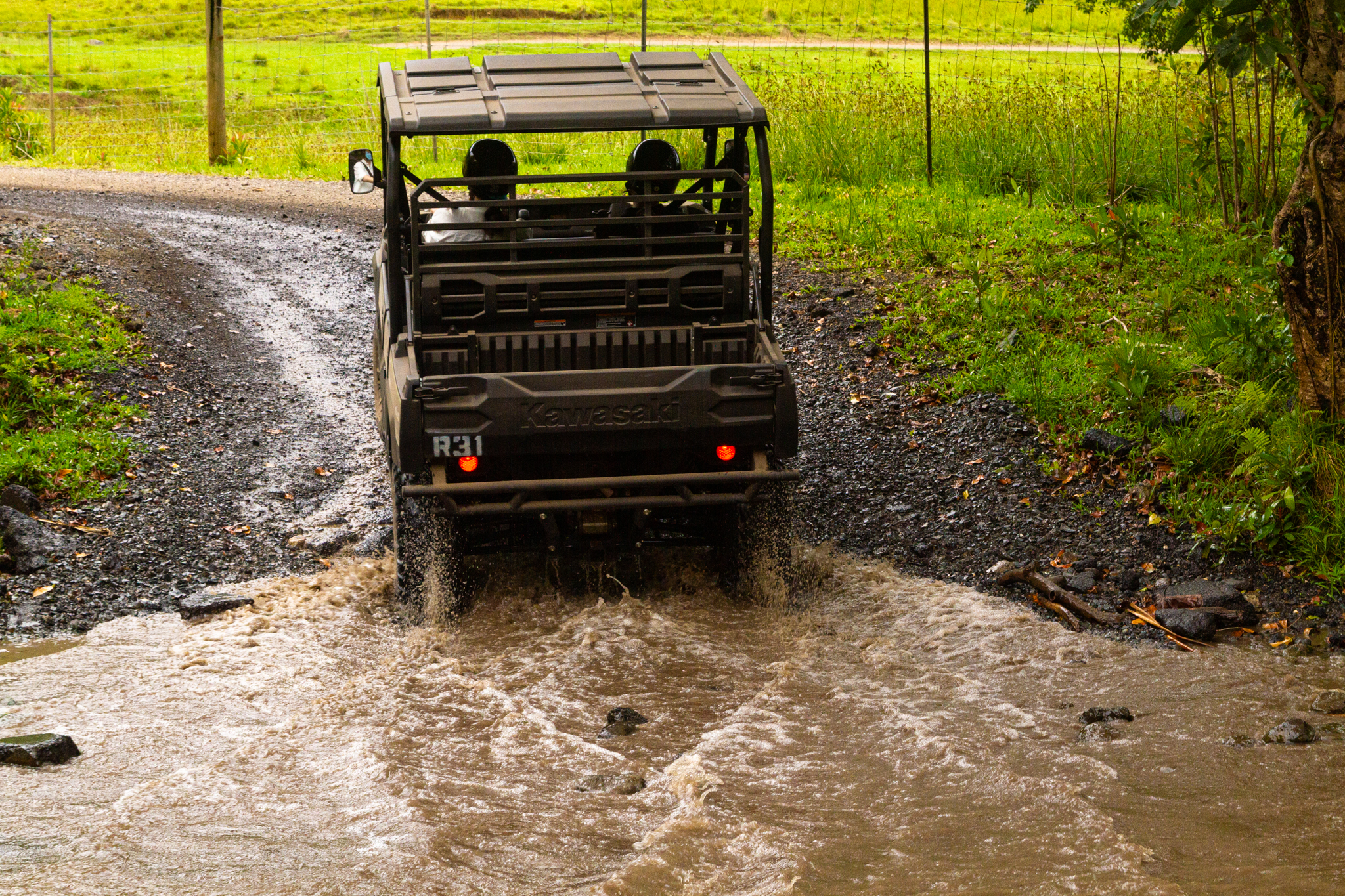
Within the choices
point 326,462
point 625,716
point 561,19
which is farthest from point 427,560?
point 561,19

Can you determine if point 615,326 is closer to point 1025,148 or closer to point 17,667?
point 17,667

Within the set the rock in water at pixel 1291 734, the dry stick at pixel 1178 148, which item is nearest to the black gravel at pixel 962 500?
the rock in water at pixel 1291 734

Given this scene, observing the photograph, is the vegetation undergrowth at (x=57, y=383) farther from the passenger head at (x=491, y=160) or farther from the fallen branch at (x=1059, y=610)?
the fallen branch at (x=1059, y=610)

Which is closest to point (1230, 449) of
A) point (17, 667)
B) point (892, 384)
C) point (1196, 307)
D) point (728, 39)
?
point (1196, 307)

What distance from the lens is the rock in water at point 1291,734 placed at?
4379 mm

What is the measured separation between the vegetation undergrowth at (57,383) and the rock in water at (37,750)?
2864mm

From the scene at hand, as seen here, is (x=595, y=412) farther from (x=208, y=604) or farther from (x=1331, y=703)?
(x=1331, y=703)

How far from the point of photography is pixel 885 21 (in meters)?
30.3

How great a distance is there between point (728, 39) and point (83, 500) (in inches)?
916

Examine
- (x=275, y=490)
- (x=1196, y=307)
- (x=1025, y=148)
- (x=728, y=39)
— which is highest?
(x=728, y=39)

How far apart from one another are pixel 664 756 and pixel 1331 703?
2.52 meters

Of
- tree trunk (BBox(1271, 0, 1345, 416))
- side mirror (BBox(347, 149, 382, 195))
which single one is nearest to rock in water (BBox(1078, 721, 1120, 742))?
tree trunk (BBox(1271, 0, 1345, 416))

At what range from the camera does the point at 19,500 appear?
6754 millimetres

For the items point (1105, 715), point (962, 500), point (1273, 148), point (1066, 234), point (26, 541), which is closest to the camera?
point (1105, 715)
